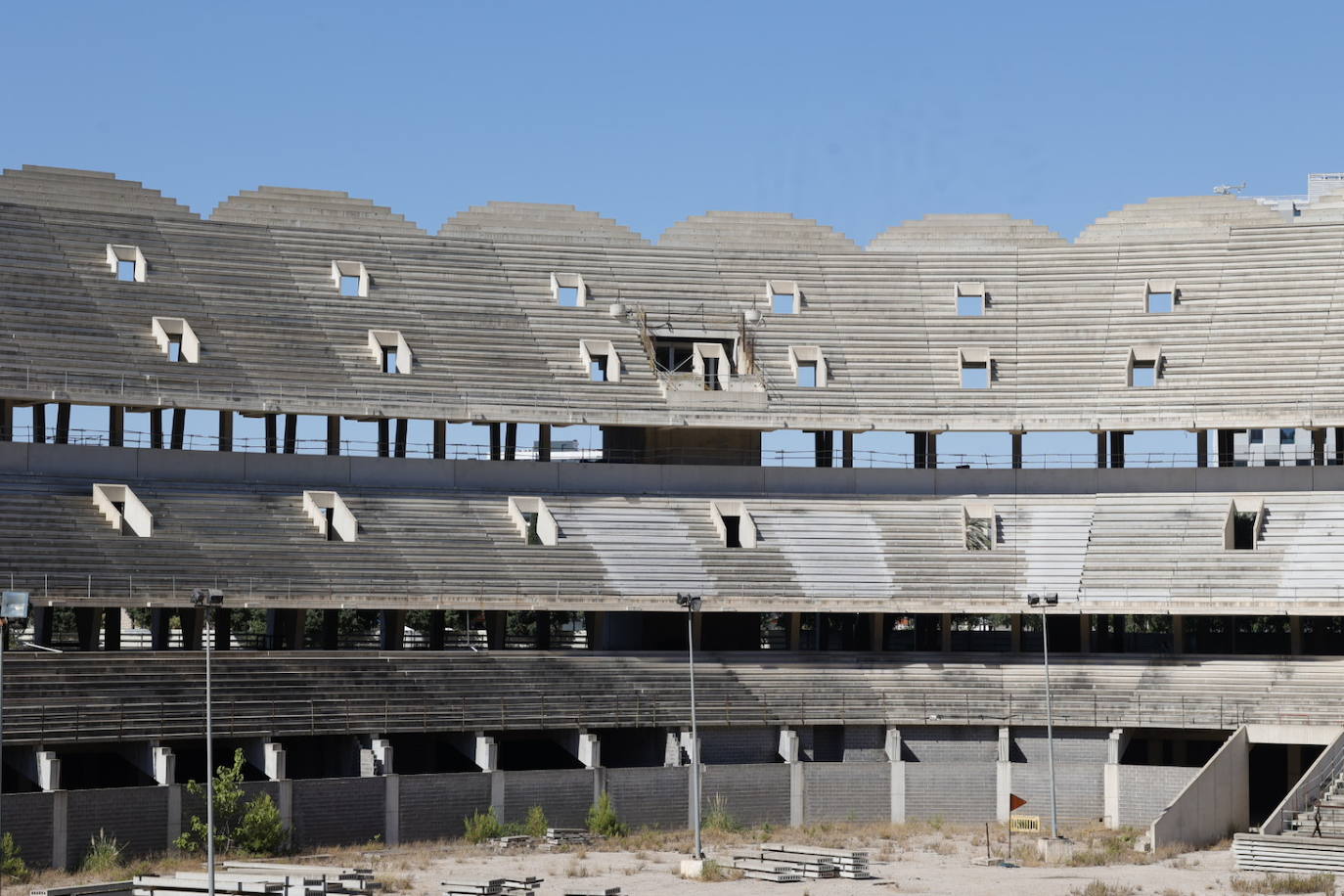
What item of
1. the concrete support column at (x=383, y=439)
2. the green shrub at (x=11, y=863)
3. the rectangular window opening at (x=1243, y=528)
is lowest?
the green shrub at (x=11, y=863)

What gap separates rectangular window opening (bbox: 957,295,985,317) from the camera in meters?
63.2

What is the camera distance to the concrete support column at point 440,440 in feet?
187

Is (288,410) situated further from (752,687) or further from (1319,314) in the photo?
(1319,314)

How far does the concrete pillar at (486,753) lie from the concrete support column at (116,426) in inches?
573

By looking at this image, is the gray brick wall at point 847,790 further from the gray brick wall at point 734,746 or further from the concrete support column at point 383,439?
the concrete support column at point 383,439

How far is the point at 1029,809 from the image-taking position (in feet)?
164

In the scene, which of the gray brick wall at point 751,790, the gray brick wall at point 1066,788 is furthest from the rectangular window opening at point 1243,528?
the gray brick wall at point 751,790

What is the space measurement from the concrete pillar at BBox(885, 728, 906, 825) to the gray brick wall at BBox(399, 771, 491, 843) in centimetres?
1138

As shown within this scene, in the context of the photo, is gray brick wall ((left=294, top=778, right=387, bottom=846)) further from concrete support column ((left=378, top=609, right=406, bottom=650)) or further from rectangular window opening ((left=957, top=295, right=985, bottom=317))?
rectangular window opening ((left=957, top=295, right=985, bottom=317))

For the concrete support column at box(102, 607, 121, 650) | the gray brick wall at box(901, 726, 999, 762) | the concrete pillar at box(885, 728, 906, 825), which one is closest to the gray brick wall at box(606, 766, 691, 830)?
the concrete pillar at box(885, 728, 906, 825)

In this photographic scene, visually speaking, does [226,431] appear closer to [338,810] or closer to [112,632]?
[112,632]

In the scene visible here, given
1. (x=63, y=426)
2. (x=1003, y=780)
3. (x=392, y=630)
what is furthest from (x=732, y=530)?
(x=63, y=426)

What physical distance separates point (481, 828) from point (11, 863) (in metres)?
11.7

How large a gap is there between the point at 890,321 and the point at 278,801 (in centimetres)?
2861
